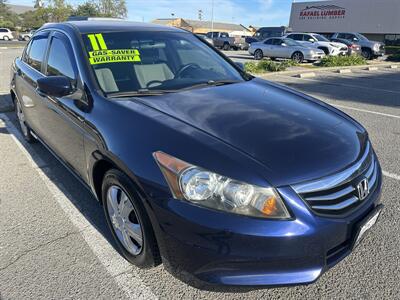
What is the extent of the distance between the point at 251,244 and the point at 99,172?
140 cm

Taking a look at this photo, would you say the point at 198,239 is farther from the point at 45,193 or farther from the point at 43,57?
the point at 43,57

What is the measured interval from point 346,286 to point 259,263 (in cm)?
89

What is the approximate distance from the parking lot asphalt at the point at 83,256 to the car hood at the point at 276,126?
780 mm

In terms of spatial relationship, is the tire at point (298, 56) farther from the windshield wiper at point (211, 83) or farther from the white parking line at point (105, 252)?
the white parking line at point (105, 252)

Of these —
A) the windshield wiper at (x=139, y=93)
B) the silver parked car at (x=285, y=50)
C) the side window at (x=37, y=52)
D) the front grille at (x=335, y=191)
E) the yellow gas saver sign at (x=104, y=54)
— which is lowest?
the silver parked car at (x=285, y=50)

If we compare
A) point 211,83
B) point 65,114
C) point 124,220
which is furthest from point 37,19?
point 124,220

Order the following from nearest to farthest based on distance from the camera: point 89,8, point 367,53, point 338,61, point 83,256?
point 83,256, point 338,61, point 367,53, point 89,8

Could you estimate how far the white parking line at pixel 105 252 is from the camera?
2322 mm

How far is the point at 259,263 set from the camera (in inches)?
71.7

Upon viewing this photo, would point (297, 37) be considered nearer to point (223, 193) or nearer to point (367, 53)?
point (367, 53)

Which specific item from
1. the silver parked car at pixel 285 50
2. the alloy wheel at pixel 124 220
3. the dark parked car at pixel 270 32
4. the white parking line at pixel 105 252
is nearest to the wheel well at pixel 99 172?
the alloy wheel at pixel 124 220

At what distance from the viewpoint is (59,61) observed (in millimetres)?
3395

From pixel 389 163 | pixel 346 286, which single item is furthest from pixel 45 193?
pixel 389 163

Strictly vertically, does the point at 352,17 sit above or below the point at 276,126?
above
